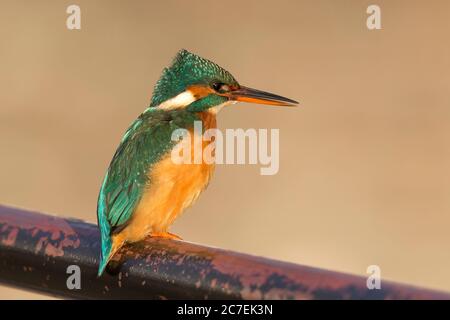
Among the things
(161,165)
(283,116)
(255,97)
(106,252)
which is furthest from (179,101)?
(283,116)

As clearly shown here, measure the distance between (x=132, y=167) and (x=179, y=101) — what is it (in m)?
0.30

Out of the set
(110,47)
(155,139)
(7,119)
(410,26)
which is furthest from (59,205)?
(155,139)

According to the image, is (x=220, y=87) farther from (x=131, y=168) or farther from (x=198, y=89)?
(x=131, y=168)

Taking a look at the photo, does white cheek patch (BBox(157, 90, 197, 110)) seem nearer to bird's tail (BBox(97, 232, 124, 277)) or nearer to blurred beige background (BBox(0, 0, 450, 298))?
bird's tail (BBox(97, 232, 124, 277))

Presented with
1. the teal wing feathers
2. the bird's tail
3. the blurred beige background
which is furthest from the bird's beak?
the blurred beige background

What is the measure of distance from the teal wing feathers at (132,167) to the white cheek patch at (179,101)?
0.13m

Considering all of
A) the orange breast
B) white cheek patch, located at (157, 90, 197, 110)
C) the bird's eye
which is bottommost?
the orange breast

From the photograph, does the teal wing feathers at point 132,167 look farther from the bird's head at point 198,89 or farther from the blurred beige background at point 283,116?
the blurred beige background at point 283,116

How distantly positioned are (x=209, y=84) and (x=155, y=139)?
0.98ft

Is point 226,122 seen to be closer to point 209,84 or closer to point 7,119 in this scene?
point 7,119

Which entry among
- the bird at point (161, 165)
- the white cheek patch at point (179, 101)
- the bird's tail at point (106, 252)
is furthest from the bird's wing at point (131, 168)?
the bird's tail at point (106, 252)

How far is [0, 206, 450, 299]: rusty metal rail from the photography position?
3.07 feet

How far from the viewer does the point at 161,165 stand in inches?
69.2

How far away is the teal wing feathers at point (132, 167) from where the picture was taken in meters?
1.66
